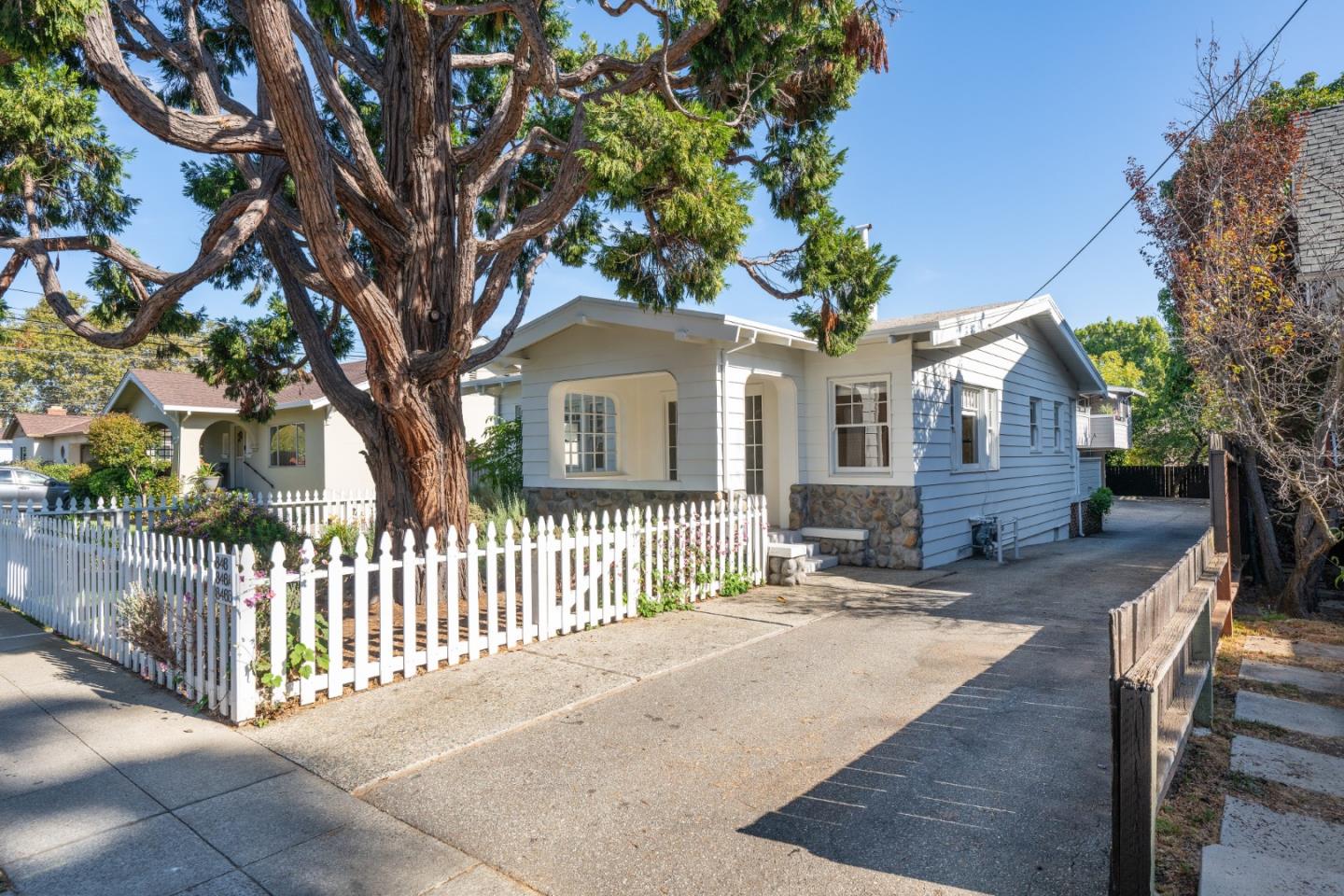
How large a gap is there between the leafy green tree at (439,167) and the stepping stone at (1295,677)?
4858 mm

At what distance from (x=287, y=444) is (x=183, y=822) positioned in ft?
68.7

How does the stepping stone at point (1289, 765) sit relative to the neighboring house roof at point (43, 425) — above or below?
below

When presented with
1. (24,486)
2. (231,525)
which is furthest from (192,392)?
(231,525)

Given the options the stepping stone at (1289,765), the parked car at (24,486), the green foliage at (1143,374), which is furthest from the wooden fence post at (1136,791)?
the green foliage at (1143,374)

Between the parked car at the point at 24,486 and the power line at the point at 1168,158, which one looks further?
the parked car at the point at 24,486

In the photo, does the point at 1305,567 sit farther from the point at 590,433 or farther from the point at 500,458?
the point at 500,458

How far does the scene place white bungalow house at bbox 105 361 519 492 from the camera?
19531mm

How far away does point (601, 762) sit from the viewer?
13.0 ft

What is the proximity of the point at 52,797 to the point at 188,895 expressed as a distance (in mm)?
1471

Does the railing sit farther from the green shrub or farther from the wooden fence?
the wooden fence

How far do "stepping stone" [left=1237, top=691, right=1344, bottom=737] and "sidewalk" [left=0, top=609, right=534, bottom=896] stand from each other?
4.60 meters

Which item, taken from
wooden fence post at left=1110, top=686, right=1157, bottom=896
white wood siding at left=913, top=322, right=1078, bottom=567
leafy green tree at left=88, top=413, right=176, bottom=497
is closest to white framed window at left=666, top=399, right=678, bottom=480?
white wood siding at left=913, top=322, right=1078, bottom=567

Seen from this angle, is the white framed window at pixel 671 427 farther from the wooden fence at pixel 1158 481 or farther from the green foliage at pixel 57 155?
the wooden fence at pixel 1158 481

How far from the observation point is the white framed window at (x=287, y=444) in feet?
69.8
